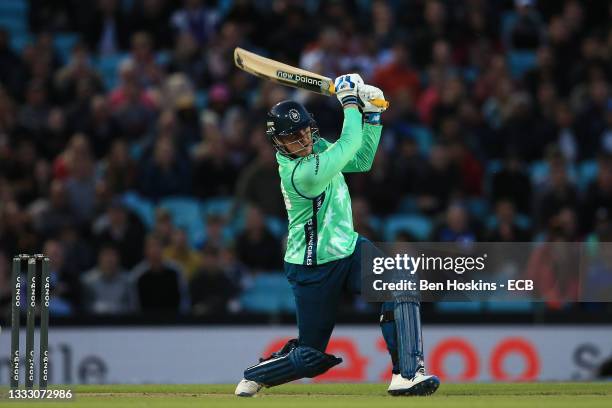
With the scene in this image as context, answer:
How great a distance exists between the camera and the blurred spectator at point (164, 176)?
655 inches

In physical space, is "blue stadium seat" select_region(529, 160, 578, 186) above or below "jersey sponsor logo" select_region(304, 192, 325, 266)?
above

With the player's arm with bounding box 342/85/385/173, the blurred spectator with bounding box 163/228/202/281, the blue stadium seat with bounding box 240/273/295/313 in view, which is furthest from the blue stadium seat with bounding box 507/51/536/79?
the player's arm with bounding box 342/85/385/173

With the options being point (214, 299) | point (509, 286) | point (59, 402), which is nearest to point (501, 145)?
point (214, 299)

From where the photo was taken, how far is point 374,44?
18.4m

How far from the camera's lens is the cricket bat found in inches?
418

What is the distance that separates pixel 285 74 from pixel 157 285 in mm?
4714

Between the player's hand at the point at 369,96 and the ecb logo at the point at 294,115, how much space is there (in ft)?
1.71

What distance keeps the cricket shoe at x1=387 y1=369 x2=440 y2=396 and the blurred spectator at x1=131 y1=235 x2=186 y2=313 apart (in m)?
5.39

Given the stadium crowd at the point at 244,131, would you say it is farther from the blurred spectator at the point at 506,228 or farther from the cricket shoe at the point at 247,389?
the cricket shoe at the point at 247,389

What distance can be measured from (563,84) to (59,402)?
10.7 m

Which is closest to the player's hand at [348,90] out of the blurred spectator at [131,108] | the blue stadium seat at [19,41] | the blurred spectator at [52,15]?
the blurred spectator at [131,108]

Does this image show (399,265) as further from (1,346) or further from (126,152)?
(126,152)

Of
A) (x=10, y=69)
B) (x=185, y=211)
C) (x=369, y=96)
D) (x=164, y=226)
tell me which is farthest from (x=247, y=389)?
(x=10, y=69)

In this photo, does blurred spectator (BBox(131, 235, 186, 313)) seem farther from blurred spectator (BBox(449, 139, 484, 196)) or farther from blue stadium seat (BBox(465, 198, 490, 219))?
blurred spectator (BBox(449, 139, 484, 196))
